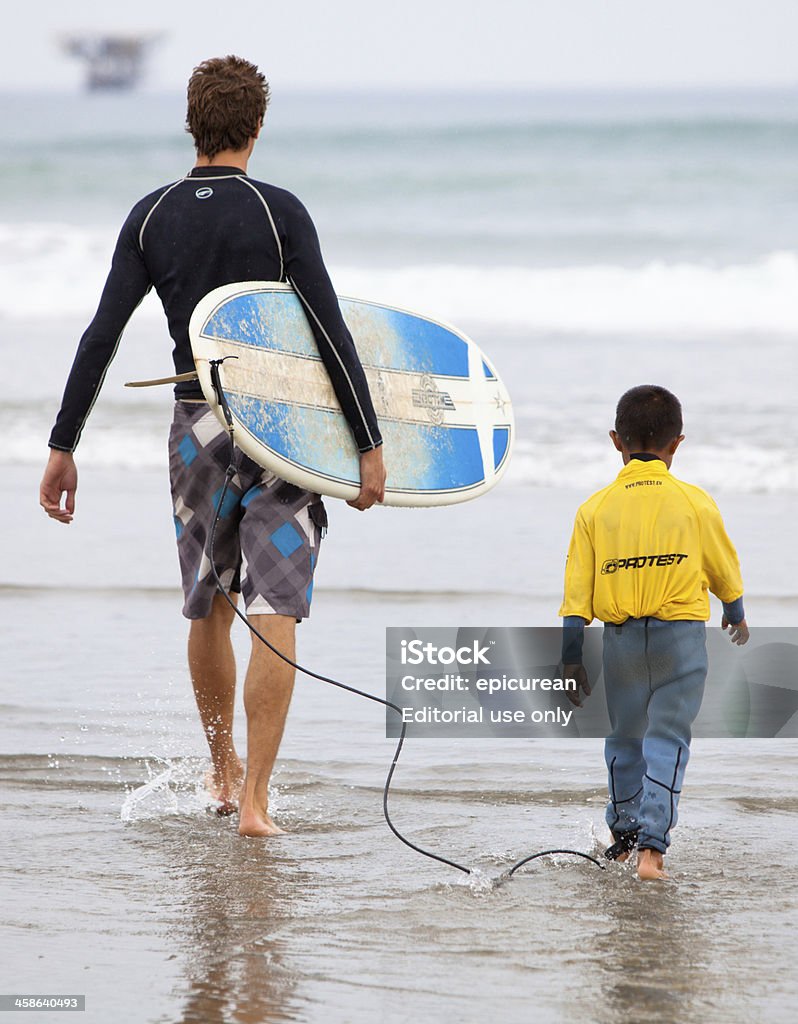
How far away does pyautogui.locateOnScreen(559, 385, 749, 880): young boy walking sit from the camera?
3139mm

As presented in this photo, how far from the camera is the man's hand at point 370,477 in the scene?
3.40m

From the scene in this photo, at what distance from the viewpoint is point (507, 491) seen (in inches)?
335

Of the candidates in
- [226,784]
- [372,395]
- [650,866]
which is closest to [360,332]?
[372,395]

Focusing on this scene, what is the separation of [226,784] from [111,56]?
5189 centimetres

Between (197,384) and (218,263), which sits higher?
(218,263)

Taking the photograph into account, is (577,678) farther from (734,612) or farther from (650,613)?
(734,612)

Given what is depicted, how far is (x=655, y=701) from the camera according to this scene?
3174 mm

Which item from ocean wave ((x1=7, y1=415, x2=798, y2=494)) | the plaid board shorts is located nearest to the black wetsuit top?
the plaid board shorts

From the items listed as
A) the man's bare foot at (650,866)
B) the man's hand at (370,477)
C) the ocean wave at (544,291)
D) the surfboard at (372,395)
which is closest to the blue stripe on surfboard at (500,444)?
the surfboard at (372,395)

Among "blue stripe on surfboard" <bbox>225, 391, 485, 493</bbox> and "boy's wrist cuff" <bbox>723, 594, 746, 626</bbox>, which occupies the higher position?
"blue stripe on surfboard" <bbox>225, 391, 485, 493</bbox>

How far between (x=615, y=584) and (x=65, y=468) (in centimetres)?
134

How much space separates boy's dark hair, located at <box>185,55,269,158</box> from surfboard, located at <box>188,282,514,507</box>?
14.9 inches

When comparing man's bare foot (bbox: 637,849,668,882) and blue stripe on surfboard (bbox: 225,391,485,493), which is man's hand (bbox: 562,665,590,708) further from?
blue stripe on surfboard (bbox: 225,391,485,493)

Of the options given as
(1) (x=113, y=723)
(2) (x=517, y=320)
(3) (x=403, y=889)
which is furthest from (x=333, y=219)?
(3) (x=403, y=889)
